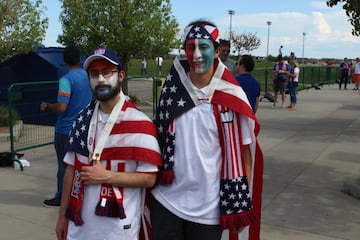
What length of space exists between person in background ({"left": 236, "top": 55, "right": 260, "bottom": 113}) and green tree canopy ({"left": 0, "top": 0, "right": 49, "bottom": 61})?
7.14 meters

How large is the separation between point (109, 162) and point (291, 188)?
13.5ft

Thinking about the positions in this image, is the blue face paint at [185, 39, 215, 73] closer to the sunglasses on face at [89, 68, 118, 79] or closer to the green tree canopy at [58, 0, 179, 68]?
the sunglasses on face at [89, 68, 118, 79]

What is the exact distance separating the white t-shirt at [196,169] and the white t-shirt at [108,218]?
15cm

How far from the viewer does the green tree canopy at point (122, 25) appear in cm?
1451

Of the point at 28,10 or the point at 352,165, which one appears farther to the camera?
the point at 28,10

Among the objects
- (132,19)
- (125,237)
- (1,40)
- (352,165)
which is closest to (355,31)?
(352,165)

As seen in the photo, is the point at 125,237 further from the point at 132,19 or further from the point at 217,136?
the point at 132,19

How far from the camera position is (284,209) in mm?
5070

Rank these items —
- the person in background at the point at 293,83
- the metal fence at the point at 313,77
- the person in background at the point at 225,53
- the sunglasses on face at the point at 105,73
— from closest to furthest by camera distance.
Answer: the sunglasses on face at the point at 105,73 → the person in background at the point at 225,53 → the person in background at the point at 293,83 → the metal fence at the point at 313,77

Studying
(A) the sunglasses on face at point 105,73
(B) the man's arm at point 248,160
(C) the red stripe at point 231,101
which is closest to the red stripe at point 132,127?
(A) the sunglasses on face at point 105,73

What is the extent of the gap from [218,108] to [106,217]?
77cm

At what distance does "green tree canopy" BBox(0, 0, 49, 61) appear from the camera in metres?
11.0

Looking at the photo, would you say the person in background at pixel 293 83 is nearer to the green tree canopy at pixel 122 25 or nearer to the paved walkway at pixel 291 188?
the paved walkway at pixel 291 188

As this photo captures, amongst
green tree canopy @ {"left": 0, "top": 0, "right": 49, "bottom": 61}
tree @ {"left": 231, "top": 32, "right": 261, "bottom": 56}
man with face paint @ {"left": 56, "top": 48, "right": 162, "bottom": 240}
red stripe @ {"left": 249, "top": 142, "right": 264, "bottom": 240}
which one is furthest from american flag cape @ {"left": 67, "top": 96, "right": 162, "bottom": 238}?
tree @ {"left": 231, "top": 32, "right": 261, "bottom": 56}
